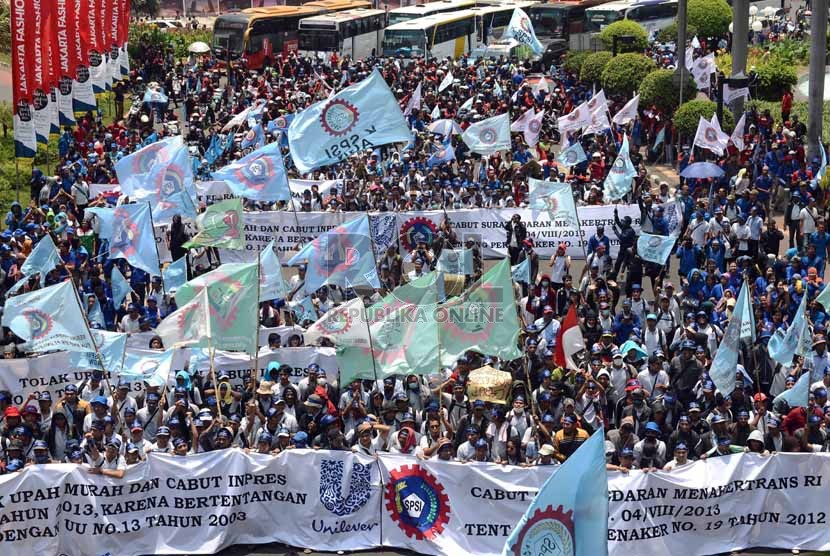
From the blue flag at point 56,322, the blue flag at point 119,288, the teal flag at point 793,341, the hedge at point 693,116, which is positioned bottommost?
the hedge at point 693,116

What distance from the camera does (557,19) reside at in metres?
51.9

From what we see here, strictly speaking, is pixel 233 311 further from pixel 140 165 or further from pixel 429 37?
pixel 429 37

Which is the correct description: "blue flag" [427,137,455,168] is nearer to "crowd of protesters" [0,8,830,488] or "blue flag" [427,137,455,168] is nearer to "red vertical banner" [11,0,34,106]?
"crowd of protesters" [0,8,830,488]

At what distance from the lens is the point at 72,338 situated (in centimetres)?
1502

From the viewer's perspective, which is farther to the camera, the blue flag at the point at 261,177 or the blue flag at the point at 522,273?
the blue flag at the point at 261,177

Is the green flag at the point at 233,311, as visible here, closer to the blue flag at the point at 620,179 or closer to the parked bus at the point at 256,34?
the blue flag at the point at 620,179

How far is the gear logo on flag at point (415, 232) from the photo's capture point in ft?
75.8

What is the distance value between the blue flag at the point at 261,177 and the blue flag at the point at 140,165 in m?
0.93

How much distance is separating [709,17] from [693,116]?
18541mm

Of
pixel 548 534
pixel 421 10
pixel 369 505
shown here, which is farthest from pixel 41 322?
pixel 421 10

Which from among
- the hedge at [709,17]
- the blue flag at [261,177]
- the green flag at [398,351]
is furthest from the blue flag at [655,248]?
the hedge at [709,17]

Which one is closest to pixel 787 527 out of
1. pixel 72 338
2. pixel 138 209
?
pixel 72 338

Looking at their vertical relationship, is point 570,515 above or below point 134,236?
above

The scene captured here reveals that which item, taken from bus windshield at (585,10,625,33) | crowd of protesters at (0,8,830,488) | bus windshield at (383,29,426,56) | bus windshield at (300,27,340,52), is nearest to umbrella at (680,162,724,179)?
crowd of protesters at (0,8,830,488)
